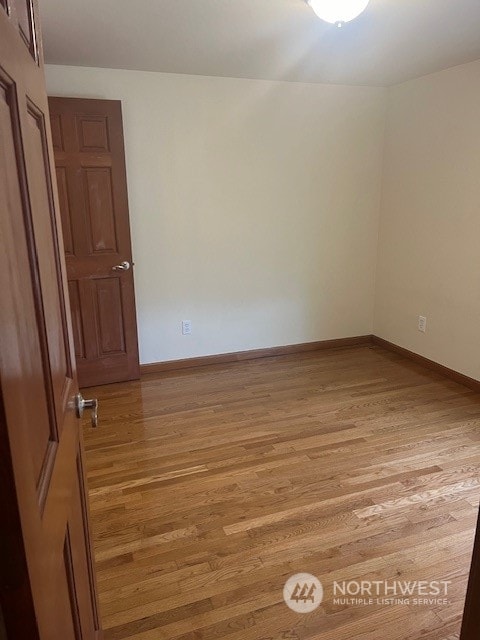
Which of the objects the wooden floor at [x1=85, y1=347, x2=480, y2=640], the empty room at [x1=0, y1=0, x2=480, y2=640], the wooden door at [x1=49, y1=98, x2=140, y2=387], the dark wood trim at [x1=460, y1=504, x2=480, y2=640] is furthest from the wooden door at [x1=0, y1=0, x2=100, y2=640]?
the wooden door at [x1=49, y1=98, x2=140, y2=387]

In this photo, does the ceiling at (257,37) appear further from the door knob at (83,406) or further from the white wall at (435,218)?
the door knob at (83,406)

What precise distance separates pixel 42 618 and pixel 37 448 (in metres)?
0.25

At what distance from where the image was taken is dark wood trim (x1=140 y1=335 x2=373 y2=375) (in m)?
3.87

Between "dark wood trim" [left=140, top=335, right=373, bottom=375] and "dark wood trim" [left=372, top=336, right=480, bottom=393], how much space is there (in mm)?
215

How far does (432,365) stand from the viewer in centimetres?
381

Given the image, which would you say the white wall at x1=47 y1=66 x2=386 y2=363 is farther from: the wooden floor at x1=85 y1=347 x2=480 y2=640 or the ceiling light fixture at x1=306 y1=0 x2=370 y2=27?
the ceiling light fixture at x1=306 y1=0 x2=370 y2=27

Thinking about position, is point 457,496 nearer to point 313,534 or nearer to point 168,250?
point 313,534

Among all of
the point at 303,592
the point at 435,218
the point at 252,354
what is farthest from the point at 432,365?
the point at 303,592

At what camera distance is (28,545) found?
0.59 m

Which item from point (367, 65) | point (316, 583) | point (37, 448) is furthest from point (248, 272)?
point (37, 448)

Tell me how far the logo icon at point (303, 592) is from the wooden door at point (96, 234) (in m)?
2.30

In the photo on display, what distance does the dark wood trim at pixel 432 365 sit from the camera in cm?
343

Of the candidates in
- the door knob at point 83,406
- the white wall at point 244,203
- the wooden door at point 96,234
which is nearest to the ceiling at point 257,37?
the white wall at point 244,203

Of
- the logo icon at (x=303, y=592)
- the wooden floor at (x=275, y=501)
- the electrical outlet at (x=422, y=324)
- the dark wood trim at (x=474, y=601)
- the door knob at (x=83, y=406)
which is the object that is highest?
the door knob at (x=83, y=406)
